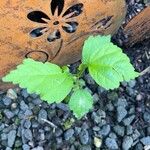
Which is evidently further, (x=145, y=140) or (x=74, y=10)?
(x=145, y=140)

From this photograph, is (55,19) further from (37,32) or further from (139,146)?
(139,146)

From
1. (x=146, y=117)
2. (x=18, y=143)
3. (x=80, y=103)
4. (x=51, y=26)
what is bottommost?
(x=18, y=143)

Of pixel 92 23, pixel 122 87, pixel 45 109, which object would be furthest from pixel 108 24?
pixel 45 109

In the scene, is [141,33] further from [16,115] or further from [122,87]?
[16,115]

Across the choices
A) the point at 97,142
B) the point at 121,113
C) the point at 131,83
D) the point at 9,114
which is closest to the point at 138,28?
the point at 131,83

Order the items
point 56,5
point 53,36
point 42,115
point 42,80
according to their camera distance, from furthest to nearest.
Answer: point 42,115
point 53,36
point 56,5
point 42,80

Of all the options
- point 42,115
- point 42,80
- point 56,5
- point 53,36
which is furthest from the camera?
point 42,115

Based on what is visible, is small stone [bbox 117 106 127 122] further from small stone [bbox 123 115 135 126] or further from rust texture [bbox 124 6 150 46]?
rust texture [bbox 124 6 150 46]
